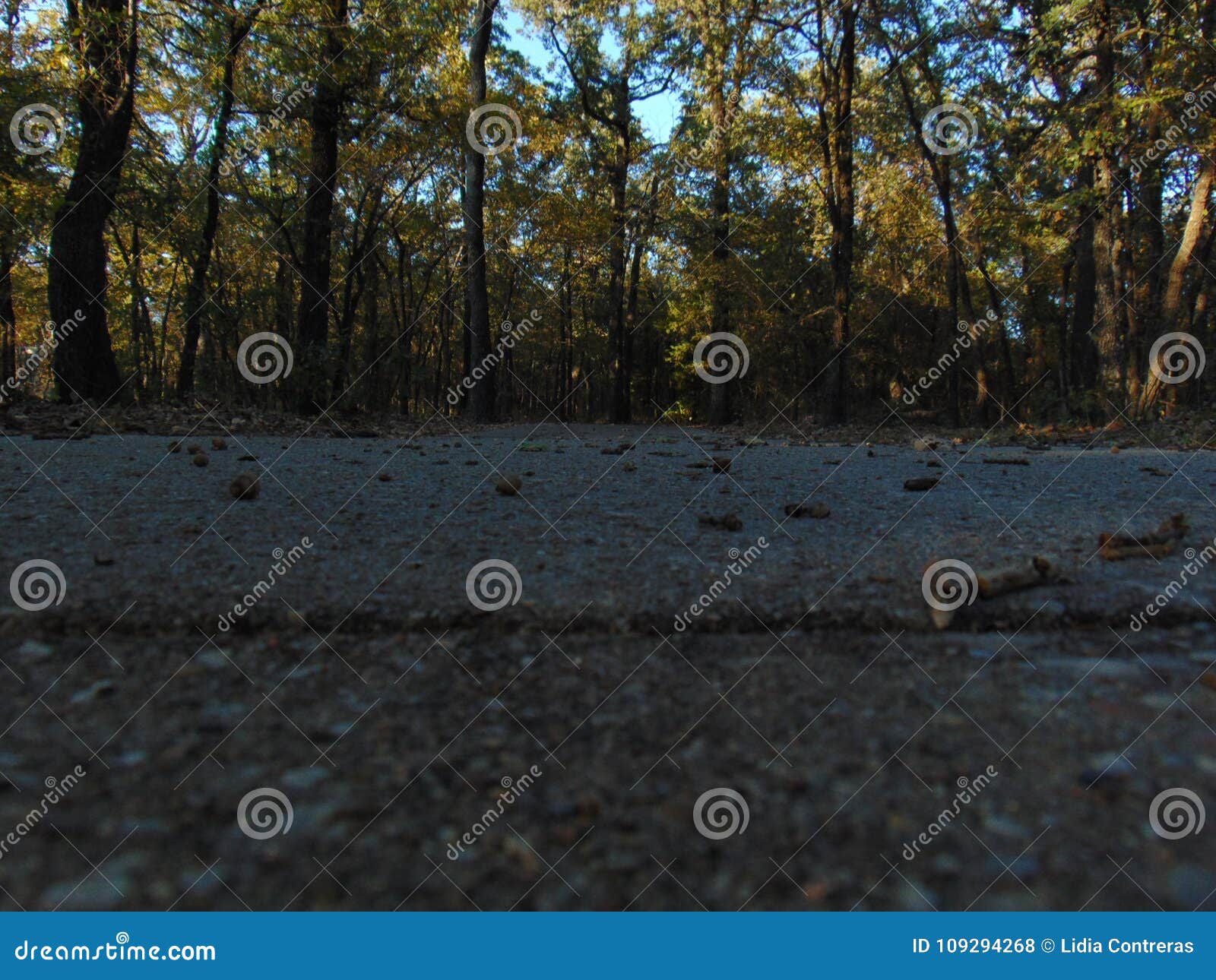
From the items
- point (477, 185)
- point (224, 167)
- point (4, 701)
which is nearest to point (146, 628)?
point (4, 701)

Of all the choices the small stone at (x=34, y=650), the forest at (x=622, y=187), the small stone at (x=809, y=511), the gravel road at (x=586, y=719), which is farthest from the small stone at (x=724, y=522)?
the forest at (x=622, y=187)

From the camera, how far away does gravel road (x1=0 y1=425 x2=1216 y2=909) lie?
2.68 ft

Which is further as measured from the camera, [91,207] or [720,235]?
[720,235]

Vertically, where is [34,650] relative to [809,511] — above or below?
below

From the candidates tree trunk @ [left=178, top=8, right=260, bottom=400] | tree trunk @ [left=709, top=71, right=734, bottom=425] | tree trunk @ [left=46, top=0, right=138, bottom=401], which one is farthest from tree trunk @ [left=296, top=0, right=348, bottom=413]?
tree trunk @ [left=709, top=71, right=734, bottom=425]

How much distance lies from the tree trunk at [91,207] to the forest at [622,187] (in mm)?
33

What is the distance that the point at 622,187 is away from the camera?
67.2 ft

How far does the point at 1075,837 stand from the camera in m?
0.86

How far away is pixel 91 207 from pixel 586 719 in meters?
9.44

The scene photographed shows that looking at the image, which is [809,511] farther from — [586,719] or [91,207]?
[91,207]

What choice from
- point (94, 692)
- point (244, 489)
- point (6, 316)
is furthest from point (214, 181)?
point (94, 692)

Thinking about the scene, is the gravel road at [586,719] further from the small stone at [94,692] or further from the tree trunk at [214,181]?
the tree trunk at [214,181]

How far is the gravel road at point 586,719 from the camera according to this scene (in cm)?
82

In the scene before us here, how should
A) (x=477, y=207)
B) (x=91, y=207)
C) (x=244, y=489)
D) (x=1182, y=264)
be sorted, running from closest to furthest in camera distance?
(x=244, y=489) → (x=91, y=207) → (x=1182, y=264) → (x=477, y=207)
